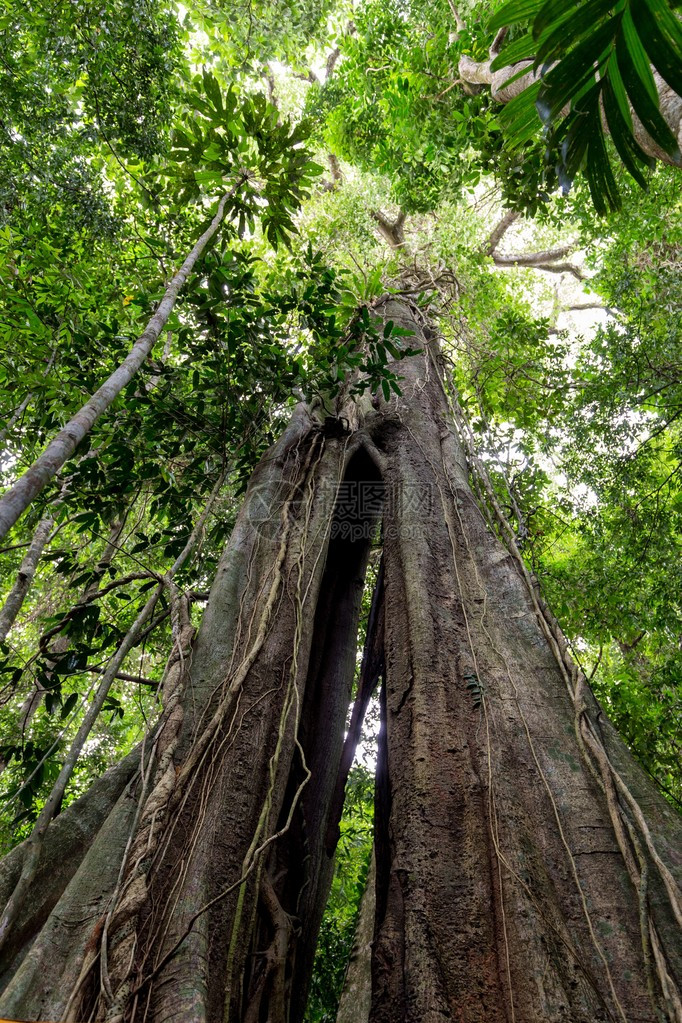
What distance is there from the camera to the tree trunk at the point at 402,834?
4.24ft

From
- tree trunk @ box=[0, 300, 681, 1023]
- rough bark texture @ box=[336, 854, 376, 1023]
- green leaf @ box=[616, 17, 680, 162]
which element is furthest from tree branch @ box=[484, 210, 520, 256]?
rough bark texture @ box=[336, 854, 376, 1023]

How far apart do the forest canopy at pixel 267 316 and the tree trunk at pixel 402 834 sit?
1.11 feet

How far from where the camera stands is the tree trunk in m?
1.29

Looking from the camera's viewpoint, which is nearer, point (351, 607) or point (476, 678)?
point (476, 678)

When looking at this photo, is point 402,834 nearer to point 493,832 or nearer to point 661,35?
point 493,832

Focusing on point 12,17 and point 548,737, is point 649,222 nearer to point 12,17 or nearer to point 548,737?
point 548,737

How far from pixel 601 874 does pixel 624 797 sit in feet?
0.71

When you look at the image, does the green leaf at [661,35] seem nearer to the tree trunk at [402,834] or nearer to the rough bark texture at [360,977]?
the tree trunk at [402,834]

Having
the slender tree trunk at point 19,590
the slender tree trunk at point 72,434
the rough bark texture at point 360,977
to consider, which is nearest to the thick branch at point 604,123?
the slender tree trunk at point 72,434

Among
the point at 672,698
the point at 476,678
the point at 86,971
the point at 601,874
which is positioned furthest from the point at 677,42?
the point at 672,698

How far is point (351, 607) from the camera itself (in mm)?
3328

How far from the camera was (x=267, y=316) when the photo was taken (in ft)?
11.1

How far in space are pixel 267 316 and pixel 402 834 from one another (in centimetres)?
277

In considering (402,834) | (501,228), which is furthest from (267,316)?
(501,228)
